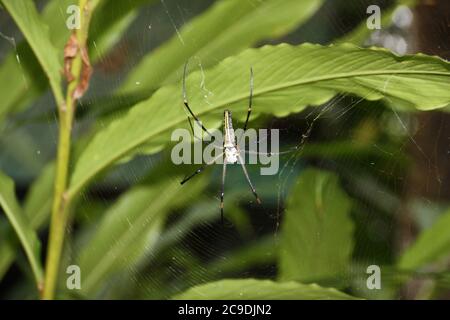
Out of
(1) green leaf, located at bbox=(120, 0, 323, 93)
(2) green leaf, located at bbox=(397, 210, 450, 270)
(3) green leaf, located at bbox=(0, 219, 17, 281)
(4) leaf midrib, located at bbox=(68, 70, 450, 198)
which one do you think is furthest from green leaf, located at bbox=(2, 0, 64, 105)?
(2) green leaf, located at bbox=(397, 210, 450, 270)

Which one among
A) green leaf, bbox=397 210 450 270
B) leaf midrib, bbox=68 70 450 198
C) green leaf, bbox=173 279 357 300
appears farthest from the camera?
green leaf, bbox=397 210 450 270

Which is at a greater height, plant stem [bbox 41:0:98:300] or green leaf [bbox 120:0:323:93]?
green leaf [bbox 120:0:323:93]

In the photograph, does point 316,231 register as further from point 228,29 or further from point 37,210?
point 37,210

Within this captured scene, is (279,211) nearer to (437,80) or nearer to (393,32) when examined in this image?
(393,32)

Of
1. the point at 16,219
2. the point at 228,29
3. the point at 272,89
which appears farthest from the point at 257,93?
the point at 16,219

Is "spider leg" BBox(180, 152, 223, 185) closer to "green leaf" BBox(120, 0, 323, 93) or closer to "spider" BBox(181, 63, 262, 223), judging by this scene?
"spider" BBox(181, 63, 262, 223)

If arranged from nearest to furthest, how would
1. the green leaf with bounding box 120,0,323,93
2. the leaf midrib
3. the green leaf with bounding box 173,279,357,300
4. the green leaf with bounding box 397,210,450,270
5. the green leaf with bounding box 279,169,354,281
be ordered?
the leaf midrib < the green leaf with bounding box 173,279,357,300 < the green leaf with bounding box 120,0,323,93 < the green leaf with bounding box 397,210,450,270 < the green leaf with bounding box 279,169,354,281

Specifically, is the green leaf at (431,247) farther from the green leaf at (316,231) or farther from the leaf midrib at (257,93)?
the leaf midrib at (257,93)
